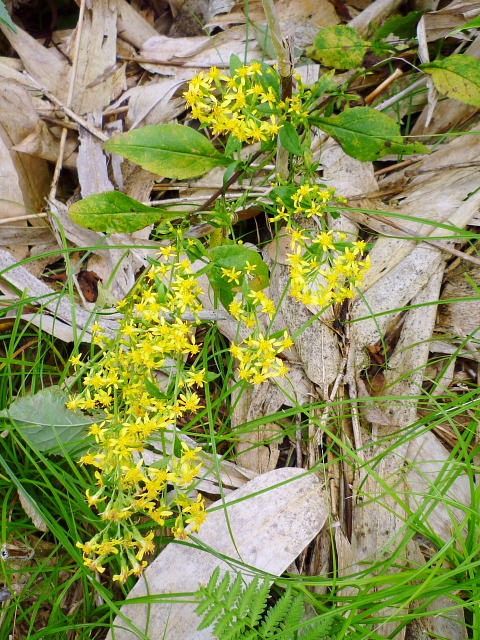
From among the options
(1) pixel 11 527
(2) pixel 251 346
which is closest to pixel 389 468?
(2) pixel 251 346

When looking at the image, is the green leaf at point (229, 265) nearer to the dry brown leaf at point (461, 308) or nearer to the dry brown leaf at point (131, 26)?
the dry brown leaf at point (461, 308)

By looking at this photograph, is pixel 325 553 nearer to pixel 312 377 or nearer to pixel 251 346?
pixel 312 377

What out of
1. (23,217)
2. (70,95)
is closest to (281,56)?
(70,95)

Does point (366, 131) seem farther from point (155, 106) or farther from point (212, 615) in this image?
point (212, 615)

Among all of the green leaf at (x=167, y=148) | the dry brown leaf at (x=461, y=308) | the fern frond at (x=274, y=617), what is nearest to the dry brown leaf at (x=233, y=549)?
the fern frond at (x=274, y=617)

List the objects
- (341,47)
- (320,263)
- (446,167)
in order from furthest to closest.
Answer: (341,47)
(446,167)
(320,263)

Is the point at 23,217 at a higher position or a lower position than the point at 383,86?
lower
